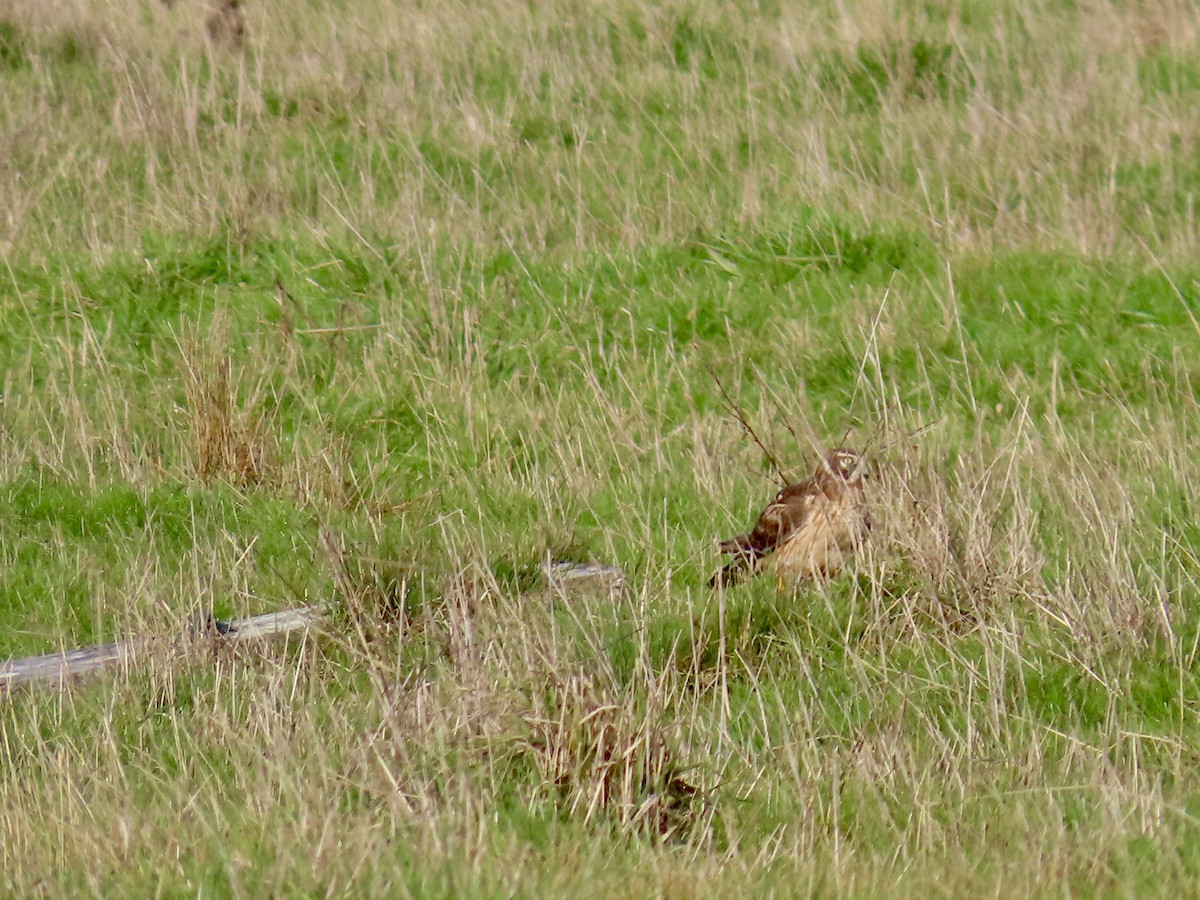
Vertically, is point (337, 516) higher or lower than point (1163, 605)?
lower

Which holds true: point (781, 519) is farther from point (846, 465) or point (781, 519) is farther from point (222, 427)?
point (222, 427)

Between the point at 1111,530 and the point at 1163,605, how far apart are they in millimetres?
595

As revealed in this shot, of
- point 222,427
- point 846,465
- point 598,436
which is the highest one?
point 846,465

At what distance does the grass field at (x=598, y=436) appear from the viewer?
12.3 ft

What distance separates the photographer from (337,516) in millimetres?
6258

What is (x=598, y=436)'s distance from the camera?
6.80 metres

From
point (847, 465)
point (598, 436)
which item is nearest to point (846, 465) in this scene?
point (847, 465)

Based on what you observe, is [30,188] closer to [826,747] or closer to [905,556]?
[905,556]

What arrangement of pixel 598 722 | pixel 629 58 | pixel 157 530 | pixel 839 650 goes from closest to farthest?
pixel 598 722 < pixel 839 650 < pixel 157 530 < pixel 629 58

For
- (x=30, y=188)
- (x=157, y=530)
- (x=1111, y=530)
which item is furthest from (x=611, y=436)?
(x=30, y=188)

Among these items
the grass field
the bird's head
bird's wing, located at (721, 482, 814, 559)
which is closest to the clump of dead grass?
the grass field

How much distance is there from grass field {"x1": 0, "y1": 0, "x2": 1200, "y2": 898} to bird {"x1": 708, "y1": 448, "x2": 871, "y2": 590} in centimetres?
11

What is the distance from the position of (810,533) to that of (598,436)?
1.52 m

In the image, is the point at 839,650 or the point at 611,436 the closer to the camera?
the point at 839,650
